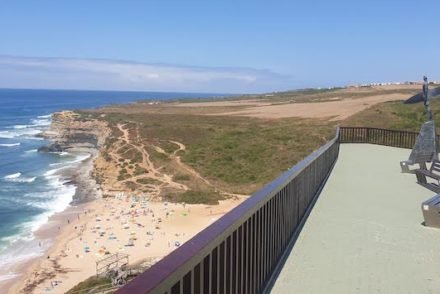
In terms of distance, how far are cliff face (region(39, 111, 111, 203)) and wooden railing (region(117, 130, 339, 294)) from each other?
1430 inches

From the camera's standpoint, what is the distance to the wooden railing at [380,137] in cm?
2233

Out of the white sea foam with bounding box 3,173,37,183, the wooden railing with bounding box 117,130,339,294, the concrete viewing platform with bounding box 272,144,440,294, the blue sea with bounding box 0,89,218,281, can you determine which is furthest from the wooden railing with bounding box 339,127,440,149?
the white sea foam with bounding box 3,173,37,183

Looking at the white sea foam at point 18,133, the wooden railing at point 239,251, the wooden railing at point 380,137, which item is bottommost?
the white sea foam at point 18,133

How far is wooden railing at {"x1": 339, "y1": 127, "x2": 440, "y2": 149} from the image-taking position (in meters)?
22.3

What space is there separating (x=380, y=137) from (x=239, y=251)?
20.8 m

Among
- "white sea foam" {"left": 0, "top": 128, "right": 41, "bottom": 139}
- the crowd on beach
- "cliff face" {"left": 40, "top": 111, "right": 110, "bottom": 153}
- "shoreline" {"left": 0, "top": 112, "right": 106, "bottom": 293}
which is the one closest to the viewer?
"shoreline" {"left": 0, "top": 112, "right": 106, "bottom": 293}

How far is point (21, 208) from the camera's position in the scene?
3712cm

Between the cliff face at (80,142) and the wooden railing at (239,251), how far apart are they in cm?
3633

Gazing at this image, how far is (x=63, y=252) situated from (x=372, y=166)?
18.0m

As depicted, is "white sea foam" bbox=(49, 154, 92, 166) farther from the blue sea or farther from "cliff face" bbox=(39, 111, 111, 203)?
"cliff face" bbox=(39, 111, 111, 203)

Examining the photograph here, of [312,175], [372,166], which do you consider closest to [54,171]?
[372,166]

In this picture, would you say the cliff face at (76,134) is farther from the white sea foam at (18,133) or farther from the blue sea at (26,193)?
the blue sea at (26,193)

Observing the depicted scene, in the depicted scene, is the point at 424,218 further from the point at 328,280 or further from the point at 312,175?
the point at 328,280

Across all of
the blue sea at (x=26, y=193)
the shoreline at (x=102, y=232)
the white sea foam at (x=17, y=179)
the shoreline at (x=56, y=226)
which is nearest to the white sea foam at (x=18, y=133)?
the blue sea at (x=26, y=193)
